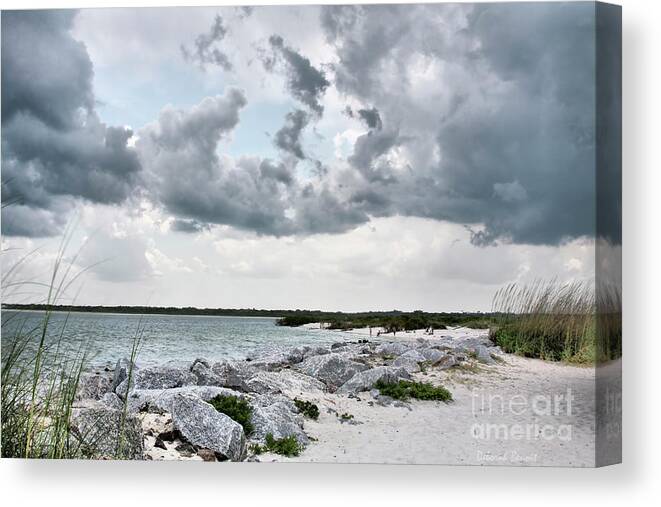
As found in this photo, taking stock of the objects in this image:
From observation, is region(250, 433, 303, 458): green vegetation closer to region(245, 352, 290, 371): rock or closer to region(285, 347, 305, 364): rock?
region(245, 352, 290, 371): rock

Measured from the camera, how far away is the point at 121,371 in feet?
24.8

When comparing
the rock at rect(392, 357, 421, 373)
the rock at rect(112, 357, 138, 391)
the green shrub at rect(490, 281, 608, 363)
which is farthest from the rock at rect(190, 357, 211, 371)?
the green shrub at rect(490, 281, 608, 363)

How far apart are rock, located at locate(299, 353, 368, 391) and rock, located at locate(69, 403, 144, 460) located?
1.84 meters

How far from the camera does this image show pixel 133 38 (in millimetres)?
7547

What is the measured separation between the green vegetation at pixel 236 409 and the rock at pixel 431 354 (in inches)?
74.1

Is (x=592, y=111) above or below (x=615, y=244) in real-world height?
above

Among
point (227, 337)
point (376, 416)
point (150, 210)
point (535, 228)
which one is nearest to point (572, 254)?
point (535, 228)

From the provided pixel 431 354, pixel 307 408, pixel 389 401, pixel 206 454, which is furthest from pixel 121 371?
pixel 431 354

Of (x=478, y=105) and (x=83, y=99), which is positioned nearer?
(x=478, y=105)

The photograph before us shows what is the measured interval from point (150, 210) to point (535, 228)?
3.89 m

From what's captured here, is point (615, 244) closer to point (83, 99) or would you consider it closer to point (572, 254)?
point (572, 254)

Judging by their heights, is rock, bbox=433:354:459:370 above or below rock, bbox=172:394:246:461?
above

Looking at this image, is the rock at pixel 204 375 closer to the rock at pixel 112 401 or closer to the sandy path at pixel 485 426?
the rock at pixel 112 401

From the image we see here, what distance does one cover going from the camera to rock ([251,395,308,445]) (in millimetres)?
7078
